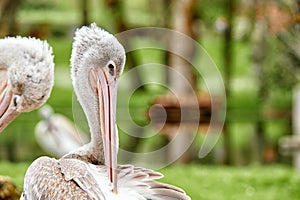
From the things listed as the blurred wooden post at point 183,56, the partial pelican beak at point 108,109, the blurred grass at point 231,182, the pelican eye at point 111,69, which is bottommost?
the blurred grass at point 231,182

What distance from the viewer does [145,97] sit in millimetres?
13352

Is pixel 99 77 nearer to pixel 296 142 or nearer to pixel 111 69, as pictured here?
pixel 111 69

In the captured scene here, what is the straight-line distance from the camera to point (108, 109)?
10.5 ft

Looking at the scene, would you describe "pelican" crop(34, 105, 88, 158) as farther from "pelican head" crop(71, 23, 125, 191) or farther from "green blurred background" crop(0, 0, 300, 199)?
"pelican head" crop(71, 23, 125, 191)

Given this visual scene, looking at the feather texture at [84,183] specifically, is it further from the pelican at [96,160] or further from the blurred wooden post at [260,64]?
the blurred wooden post at [260,64]

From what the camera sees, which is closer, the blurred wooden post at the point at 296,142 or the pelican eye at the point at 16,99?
the pelican eye at the point at 16,99

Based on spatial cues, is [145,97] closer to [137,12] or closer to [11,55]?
[137,12]

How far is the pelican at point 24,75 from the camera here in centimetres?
319

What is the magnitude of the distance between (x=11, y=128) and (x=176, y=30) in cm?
356

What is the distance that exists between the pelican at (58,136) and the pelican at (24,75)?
182 inches

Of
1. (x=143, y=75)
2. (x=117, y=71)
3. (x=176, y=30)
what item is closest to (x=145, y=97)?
(x=143, y=75)

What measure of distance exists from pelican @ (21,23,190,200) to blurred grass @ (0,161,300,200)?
310cm

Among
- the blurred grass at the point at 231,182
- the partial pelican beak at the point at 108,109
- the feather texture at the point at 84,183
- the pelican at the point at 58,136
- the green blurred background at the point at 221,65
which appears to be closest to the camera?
the feather texture at the point at 84,183

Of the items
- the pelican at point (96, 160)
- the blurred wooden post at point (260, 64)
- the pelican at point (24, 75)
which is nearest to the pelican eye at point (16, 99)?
the pelican at point (24, 75)
